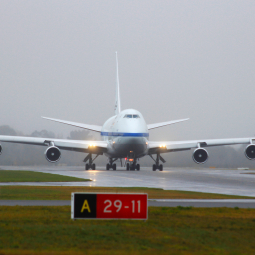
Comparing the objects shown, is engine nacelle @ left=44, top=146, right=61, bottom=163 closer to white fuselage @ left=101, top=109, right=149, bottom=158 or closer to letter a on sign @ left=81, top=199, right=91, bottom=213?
white fuselage @ left=101, top=109, right=149, bottom=158

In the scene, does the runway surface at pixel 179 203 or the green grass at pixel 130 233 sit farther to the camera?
the runway surface at pixel 179 203

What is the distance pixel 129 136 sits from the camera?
46031mm

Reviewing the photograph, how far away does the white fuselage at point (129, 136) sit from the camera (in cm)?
4622

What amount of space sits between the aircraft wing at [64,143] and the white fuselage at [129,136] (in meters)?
1.47

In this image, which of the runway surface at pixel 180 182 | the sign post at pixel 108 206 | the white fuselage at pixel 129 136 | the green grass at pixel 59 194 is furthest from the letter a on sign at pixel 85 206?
the white fuselage at pixel 129 136

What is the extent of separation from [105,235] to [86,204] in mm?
Answer: 933

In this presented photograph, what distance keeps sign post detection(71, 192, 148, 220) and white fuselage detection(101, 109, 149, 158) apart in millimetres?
34106

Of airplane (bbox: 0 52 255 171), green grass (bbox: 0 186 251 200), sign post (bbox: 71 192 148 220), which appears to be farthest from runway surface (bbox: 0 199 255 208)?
airplane (bbox: 0 52 255 171)

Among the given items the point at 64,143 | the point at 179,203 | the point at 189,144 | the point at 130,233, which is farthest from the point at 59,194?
the point at 189,144

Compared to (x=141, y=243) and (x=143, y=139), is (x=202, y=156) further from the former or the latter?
(x=141, y=243)

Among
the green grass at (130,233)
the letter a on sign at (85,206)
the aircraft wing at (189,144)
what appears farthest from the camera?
the aircraft wing at (189,144)

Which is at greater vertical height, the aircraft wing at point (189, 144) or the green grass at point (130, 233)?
the aircraft wing at point (189, 144)

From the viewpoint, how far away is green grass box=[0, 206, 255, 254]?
9.43 meters

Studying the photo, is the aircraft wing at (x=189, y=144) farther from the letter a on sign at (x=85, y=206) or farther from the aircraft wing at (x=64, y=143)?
the letter a on sign at (x=85, y=206)
